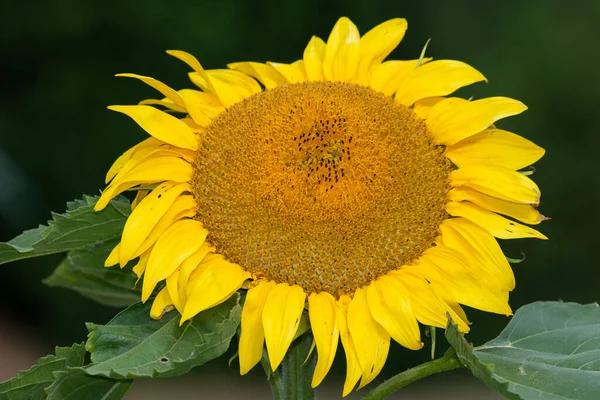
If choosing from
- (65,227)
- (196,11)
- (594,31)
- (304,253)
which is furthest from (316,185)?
(594,31)

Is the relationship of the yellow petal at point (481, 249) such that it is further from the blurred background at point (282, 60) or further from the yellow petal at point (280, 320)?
the blurred background at point (282, 60)

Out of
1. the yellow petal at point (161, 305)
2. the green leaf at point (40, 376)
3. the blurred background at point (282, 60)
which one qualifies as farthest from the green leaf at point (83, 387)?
the blurred background at point (282, 60)

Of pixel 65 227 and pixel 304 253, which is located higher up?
pixel 65 227

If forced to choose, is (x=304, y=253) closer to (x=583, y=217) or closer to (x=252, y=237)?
(x=252, y=237)

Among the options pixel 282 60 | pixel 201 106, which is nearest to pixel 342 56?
pixel 201 106

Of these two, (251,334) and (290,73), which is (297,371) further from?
(290,73)

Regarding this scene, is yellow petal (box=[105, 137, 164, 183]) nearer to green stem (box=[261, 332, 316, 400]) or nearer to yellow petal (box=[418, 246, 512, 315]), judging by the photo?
green stem (box=[261, 332, 316, 400])

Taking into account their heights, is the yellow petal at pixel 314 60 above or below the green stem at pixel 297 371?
above
